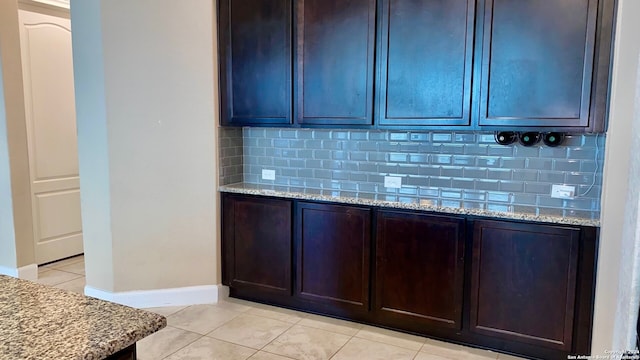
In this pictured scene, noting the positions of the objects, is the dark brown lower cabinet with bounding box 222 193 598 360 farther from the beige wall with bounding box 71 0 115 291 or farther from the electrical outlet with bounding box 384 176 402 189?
the beige wall with bounding box 71 0 115 291

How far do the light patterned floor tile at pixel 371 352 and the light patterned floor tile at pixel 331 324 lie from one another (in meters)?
0.15

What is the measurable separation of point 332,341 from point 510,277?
46.9 inches

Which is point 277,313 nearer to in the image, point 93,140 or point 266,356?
point 266,356

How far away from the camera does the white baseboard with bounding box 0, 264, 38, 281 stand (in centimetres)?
387

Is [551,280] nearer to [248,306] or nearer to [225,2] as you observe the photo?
[248,306]

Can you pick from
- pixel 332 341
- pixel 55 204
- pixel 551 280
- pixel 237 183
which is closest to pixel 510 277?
pixel 551 280

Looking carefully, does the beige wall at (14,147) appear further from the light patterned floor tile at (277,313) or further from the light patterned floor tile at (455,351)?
the light patterned floor tile at (455,351)

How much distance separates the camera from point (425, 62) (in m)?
2.81

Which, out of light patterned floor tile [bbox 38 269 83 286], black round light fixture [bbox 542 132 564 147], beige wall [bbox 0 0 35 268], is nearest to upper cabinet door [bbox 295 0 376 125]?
black round light fixture [bbox 542 132 564 147]

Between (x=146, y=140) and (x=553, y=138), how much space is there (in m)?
2.79

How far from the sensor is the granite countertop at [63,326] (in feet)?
3.34

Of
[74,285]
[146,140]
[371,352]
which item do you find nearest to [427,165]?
[371,352]

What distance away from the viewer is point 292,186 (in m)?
3.64

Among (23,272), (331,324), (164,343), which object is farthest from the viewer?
(23,272)
